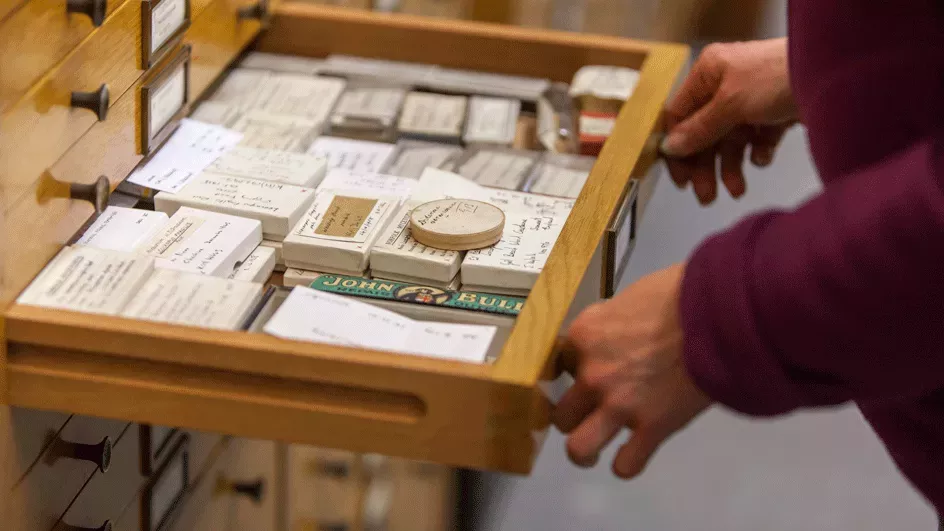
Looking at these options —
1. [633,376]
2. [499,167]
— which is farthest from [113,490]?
[633,376]

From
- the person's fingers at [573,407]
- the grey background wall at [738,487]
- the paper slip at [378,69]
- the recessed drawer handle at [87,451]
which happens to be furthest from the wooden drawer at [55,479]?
the grey background wall at [738,487]

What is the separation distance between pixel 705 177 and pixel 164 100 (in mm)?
657

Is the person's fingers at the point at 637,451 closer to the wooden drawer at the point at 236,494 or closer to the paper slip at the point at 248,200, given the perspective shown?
the paper slip at the point at 248,200

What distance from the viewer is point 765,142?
1.50 m

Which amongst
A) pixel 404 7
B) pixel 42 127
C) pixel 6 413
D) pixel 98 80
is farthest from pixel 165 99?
pixel 404 7

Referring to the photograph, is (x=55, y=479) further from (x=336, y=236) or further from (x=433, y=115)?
(x=433, y=115)

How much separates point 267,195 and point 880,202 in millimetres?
616

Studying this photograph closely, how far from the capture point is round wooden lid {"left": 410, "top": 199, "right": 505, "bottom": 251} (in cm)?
111

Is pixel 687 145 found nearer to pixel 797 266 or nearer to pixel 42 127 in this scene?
pixel 797 266

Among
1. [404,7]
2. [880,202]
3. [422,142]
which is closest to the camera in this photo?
[880,202]

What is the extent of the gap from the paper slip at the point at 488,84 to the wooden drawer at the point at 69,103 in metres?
0.43

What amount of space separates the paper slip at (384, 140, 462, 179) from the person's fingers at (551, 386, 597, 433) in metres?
0.44

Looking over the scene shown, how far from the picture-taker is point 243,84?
150 cm

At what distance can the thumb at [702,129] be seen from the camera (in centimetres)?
140
